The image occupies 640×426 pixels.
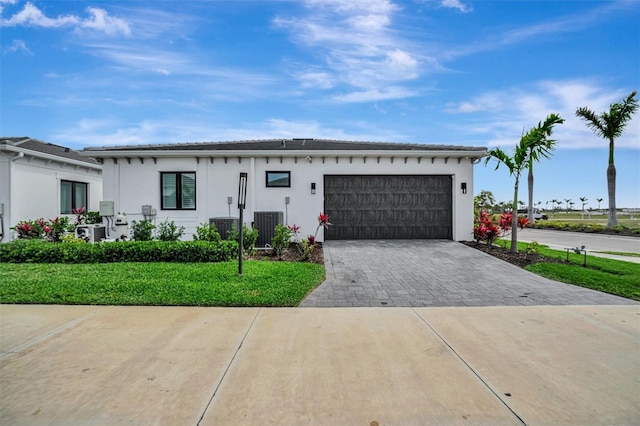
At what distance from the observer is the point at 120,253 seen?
7.75 metres

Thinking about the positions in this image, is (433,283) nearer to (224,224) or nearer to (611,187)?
(224,224)

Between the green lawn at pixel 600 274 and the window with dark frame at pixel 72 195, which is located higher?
the window with dark frame at pixel 72 195

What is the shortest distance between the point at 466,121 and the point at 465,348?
12.2m

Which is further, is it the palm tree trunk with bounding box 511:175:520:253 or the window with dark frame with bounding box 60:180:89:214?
the window with dark frame with bounding box 60:180:89:214

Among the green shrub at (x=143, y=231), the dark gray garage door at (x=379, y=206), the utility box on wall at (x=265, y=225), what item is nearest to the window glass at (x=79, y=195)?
the green shrub at (x=143, y=231)

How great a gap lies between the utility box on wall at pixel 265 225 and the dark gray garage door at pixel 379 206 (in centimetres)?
206

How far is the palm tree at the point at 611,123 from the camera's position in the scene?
18297 millimetres

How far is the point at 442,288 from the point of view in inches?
225

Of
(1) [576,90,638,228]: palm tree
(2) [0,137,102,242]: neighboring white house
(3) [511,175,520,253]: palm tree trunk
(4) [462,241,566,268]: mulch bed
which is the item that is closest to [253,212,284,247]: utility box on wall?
(4) [462,241,566,268]: mulch bed

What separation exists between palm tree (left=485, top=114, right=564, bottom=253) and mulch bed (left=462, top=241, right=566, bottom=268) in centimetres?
33

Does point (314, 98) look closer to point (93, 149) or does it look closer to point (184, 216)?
point (184, 216)

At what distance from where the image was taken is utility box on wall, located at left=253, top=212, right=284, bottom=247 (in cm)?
982

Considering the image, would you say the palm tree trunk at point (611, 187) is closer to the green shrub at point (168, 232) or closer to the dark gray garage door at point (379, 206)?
the dark gray garage door at point (379, 206)

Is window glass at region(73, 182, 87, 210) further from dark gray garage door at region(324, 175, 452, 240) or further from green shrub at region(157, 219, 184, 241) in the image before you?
dark gray garage door at region(324, 175, 452, 240)
